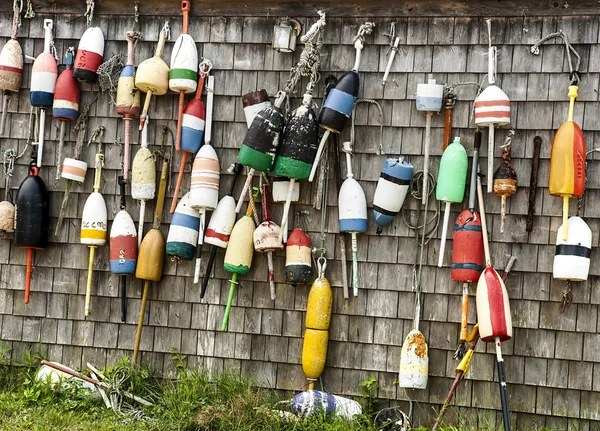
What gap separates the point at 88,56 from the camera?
5.31 m

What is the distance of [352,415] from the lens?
4770 millimetres

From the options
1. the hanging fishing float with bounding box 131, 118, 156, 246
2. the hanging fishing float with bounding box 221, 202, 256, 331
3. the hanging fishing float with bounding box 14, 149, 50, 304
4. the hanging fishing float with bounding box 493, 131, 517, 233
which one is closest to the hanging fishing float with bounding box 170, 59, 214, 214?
the hanging fishing float with bounding box 131, 118, 156, 246

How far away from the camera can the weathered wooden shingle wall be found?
4723mm

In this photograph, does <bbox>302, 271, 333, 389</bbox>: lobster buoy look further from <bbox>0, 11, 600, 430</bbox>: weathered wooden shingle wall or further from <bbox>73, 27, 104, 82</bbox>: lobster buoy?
<bbox>73, 27, 104, 82</bbox>: lobster buoy

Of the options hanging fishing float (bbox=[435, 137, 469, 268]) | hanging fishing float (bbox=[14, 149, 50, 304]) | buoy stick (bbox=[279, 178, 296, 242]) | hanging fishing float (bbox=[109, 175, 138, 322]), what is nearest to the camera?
hanging fishing float (bbox=[435, 137, 469, 268])

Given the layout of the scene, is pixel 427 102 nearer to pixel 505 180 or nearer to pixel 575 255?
pixel 505 180

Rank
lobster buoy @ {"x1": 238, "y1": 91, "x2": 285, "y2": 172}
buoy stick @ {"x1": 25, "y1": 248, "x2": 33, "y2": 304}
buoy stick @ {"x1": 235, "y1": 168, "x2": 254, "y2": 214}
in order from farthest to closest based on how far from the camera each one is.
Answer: buoy stick @ {"x1": 25, "y1": 248, "x2": 33, "y2": 304} < buoy stick @ {"x1": 235, "y1": 168, "x2": 254, "y2": 214} < lobster buoy @ {"x1": 238, "y1": 91, "x2": 285, "y2": 172}

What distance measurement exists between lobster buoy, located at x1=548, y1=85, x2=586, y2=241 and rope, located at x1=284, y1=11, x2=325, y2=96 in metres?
Answer: 1.56

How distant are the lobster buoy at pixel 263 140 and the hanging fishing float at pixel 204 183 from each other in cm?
27

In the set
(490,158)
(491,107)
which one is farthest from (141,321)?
(491,107)

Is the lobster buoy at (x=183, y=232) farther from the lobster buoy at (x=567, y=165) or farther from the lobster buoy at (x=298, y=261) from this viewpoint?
the lobster buoy at (x=567, y=165)

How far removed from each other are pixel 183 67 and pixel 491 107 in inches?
79.2

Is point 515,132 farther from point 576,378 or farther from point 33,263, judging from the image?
point 33,263

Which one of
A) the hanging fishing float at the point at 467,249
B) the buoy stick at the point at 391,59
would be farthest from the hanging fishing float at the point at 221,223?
the hanging fishing float at the point at 467,249
